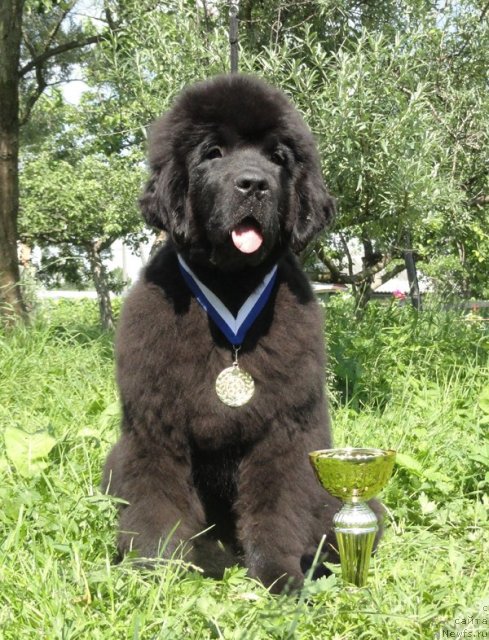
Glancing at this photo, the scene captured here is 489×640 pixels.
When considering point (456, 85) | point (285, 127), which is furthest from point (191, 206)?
point (456, 85)

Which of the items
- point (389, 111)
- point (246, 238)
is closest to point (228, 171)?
point (246, 238)

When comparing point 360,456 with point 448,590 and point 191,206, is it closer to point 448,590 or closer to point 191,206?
point 448,590

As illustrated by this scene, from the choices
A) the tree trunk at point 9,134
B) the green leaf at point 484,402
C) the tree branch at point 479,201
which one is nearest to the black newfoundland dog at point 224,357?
the green leaf at point 484,402

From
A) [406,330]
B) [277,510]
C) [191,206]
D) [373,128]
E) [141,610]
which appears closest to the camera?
[141,610]

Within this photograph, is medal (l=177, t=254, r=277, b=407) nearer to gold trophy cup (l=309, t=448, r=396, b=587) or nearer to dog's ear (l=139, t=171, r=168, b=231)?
dog's ear (l=139, t=171, r=168, b=231)

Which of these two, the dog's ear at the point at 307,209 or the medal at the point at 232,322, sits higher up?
the dog's ear at the point at 307,209

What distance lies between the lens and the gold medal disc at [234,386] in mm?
2572

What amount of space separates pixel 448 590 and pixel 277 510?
0.62 m

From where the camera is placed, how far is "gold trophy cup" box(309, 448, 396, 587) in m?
2.20

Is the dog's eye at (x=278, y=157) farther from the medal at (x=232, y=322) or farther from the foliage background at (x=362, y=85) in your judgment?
the foliage background at (x=362, y=85)

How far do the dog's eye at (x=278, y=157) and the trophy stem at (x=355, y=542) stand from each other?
4.30ft

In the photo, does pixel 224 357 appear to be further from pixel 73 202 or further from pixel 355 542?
pixel 73 202

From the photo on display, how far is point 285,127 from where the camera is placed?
2799 mm

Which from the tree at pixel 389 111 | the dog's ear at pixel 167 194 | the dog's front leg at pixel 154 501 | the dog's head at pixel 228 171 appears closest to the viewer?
the dog's front leg at pixel 154 501
